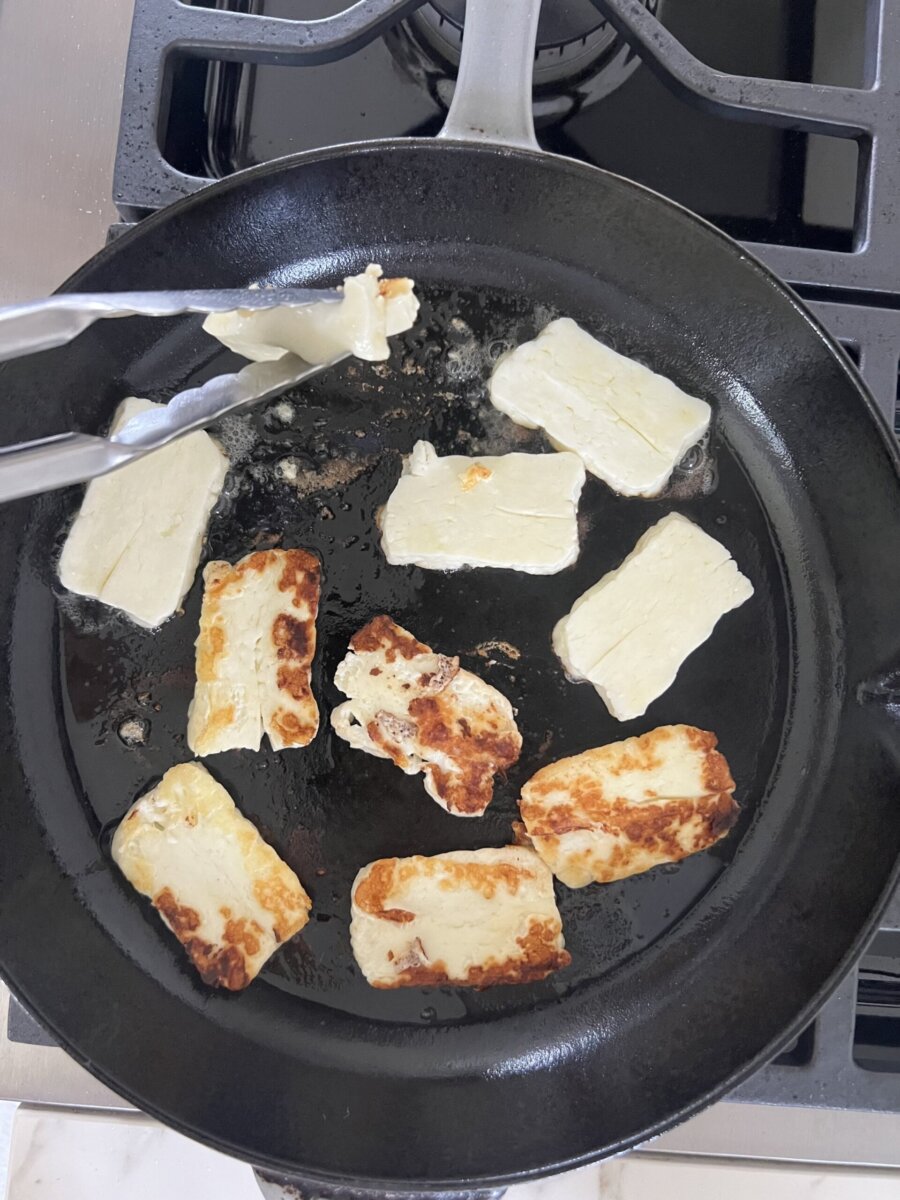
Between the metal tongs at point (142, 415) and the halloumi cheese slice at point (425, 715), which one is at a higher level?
the metal tongs at point (142, 415)

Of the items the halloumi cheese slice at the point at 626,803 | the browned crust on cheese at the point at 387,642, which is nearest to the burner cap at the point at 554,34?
the browned crust on cheese at the point at 387,642

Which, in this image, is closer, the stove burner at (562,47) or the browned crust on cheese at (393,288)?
the browned crust on cheese at (393,288)

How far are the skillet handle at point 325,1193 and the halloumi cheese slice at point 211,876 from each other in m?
0.23

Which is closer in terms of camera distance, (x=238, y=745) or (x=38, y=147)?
(x=238, y=745)

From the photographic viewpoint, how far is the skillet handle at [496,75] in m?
1.02

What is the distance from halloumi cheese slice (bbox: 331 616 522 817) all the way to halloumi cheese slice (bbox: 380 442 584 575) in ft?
0.41

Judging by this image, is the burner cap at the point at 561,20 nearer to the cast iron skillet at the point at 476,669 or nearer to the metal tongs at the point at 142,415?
the cast iron skillet at the point at 476,669

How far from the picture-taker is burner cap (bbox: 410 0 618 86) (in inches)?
47.1

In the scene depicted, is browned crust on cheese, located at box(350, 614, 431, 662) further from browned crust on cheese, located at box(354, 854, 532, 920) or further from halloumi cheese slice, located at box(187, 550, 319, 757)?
browned crust on cheese, located at box(354, 854, 532, 920)

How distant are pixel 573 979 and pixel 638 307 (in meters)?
0.92

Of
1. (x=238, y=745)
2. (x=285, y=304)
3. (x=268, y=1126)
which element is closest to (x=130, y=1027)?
(x=268, y=1126)

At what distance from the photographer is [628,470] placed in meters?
1.15

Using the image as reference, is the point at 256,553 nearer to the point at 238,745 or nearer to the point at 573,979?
the point at 238,745

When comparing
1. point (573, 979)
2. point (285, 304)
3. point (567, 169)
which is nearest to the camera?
point (285, 304)
